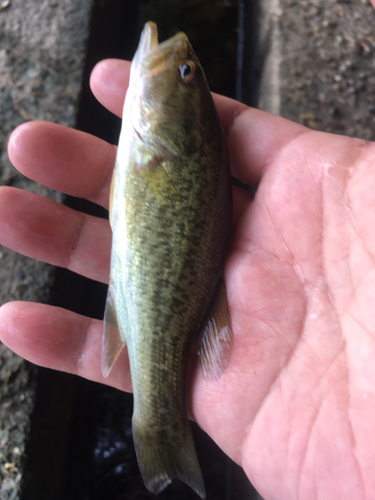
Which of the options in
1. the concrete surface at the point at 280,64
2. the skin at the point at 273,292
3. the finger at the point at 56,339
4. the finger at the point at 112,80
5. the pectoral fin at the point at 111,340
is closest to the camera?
the skin at the point at 273,292

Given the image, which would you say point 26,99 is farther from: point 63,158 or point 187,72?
point 187,72

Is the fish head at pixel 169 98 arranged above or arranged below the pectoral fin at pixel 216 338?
above

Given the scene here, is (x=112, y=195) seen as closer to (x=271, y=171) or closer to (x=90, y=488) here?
(x=271, y=171)

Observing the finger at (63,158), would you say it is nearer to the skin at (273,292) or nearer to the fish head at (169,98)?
the skin at (273,292)

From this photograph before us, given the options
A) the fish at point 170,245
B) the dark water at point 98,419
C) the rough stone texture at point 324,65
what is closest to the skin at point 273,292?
the fish at point 170,245

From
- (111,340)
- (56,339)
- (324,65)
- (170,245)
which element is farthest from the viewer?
(324,65)

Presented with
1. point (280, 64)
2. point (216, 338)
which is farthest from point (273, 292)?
point (280, 64)
